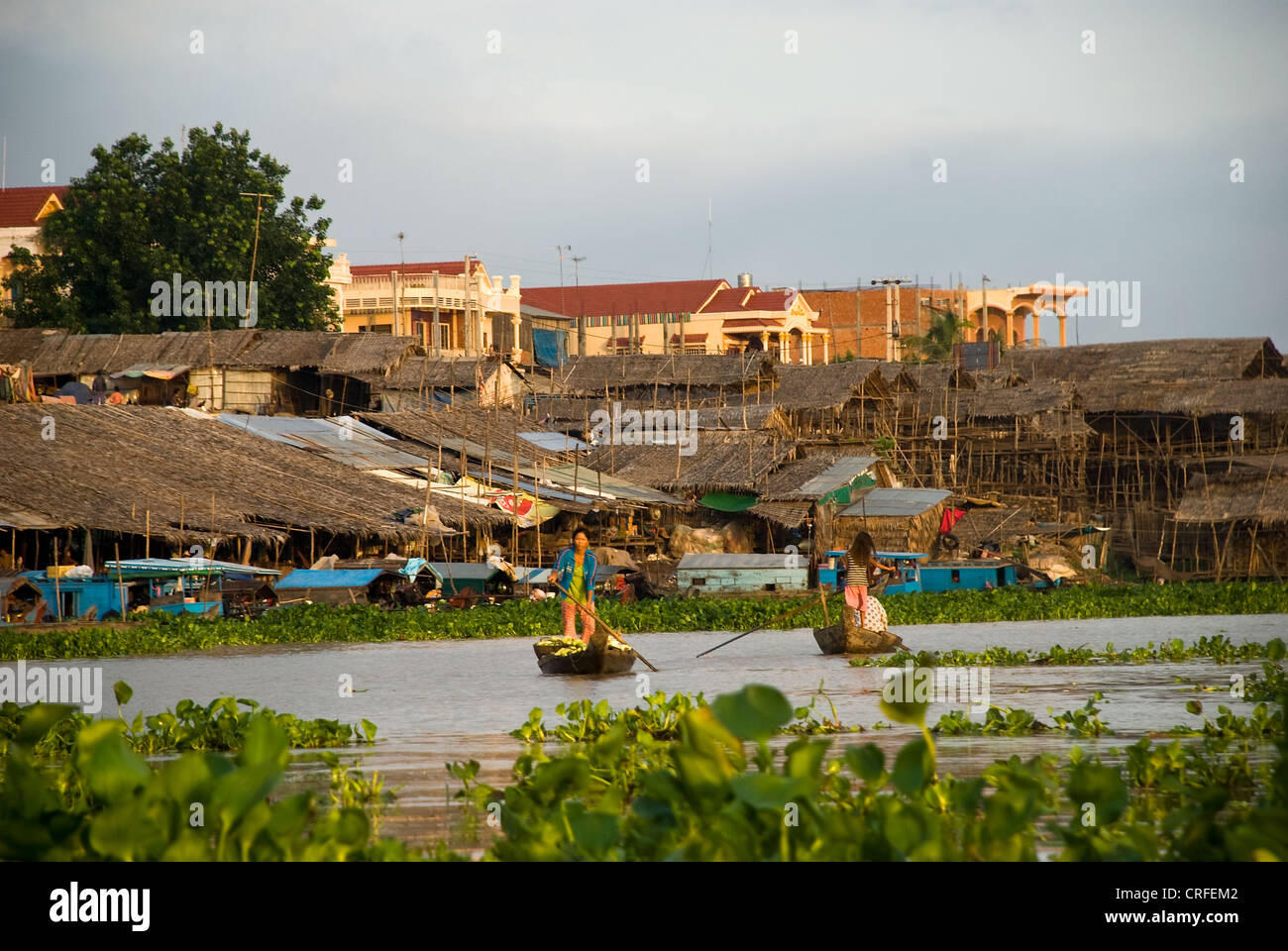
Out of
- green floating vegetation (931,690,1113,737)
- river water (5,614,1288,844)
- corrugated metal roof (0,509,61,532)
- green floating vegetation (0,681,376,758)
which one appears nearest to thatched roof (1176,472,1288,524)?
river water (5,614,1288,844)

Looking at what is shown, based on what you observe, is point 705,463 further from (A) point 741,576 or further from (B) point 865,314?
(B) point 865,314

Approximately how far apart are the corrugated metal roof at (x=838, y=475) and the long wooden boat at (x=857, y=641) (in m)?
16.3

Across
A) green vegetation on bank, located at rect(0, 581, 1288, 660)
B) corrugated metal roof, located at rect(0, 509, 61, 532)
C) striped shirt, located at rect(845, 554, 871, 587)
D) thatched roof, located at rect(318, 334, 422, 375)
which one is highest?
thatched roof, located at rect(318, 334, 422, 375)

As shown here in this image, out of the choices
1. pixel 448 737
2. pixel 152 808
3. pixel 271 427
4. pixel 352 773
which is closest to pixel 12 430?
pixel 271 427

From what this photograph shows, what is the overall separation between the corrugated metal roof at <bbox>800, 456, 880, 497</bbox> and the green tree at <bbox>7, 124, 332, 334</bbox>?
1779cm

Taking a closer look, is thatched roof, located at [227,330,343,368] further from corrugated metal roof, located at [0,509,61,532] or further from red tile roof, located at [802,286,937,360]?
red tile roof, located at [802,286,937,360]

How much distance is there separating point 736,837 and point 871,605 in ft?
38.9

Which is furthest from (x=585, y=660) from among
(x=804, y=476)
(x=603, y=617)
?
(x=804, y=476)

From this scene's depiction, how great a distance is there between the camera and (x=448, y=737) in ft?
30.7

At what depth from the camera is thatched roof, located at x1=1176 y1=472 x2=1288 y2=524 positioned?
100 ft

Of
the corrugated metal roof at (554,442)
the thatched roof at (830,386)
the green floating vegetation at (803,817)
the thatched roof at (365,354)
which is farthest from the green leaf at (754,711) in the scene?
the thatched roof at (830,386)

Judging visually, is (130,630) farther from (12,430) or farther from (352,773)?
(352,773)

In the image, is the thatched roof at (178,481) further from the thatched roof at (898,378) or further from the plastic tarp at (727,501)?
the thatched roof at (898,378)

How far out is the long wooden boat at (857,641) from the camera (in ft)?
50.8
